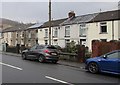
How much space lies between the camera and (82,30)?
1486 inches

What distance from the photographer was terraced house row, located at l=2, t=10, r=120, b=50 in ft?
108

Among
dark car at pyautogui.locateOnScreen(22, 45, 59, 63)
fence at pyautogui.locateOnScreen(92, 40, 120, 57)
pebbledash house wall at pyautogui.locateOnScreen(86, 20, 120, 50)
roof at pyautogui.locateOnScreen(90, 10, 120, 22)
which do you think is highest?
roof at pyautogui.locateOnScreen(90, 10, 120, 22)

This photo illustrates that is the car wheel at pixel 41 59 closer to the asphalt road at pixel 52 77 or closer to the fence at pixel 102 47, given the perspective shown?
the fence at pixel 102 47

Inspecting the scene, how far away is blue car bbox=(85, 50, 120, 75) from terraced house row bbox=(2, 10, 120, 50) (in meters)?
17.9

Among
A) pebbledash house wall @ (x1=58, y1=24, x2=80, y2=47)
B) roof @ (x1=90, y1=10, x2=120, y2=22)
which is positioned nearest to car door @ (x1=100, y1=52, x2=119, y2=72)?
roof @ (x1=90, y1=10, x2=120, y2=22)

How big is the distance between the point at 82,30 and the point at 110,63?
24.6 m

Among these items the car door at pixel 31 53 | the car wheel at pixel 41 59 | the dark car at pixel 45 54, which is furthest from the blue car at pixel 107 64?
the car door at pixel 31 53

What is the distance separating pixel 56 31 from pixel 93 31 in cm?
997

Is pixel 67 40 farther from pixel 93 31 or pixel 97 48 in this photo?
pixel 97 48

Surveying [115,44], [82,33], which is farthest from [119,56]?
[82,33]

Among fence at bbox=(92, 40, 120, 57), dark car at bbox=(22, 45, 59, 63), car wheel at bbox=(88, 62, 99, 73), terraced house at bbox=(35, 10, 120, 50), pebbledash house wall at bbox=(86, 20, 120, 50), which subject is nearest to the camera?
car wheel at bbox=(88, 62, 99, 73)

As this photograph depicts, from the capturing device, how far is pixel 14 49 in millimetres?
37469

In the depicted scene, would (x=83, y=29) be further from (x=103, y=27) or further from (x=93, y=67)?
(x=93, y=67)

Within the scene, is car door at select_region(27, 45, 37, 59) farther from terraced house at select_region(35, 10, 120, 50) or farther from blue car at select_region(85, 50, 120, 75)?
terraced house at select_region(35, 10, 120, 50)
